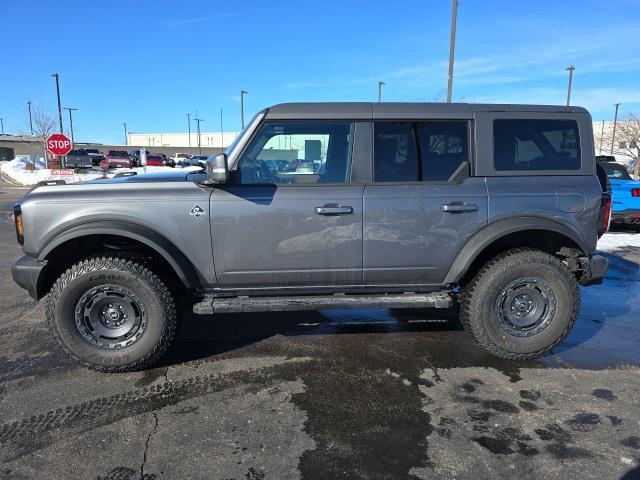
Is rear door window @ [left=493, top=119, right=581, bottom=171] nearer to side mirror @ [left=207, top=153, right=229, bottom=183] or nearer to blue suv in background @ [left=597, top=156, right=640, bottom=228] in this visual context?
side mirror @ [left=207, top=153, right=229, bottom=183]

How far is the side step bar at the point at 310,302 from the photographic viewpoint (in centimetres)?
369

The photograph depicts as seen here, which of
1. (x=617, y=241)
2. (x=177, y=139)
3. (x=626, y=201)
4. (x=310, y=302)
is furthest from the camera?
(x=177, y=139)

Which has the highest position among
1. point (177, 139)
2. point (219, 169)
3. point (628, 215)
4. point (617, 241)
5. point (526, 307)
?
point (177, 139)

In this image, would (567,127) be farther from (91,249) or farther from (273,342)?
(91,249)

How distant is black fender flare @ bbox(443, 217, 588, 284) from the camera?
376 centimetres

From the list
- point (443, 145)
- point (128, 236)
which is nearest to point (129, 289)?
point (128, 236)

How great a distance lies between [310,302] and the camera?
3785mm

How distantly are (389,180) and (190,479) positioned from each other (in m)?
2.58

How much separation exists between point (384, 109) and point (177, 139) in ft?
421

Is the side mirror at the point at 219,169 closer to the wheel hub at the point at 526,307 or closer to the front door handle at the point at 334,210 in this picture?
the front door handle at the point at 334,210

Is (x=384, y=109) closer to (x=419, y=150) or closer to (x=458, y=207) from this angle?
(x=419, y=150)

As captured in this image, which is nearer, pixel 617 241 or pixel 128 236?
pixel 128 236

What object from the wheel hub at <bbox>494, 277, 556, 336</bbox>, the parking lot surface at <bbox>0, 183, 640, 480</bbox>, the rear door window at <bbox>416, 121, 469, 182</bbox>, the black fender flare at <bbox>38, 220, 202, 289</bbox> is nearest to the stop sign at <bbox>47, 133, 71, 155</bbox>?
the parking lot surface at <bbox>0, 183, 640, 480</bbox>

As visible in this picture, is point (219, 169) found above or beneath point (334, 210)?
above
